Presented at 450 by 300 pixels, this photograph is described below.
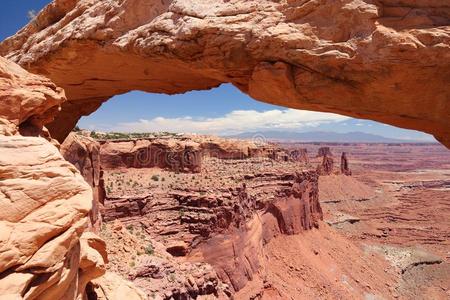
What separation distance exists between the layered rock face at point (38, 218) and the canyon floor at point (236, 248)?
9.26 metres

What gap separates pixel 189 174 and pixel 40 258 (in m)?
27.5

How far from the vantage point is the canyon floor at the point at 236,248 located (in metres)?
17.2

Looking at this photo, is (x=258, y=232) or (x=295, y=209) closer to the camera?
(x=258, y=232)

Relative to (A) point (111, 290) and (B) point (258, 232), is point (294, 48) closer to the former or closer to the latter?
(A) point (111, 290)

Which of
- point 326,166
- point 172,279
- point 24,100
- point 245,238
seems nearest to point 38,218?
point 24,100

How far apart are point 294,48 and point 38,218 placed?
4.48 m

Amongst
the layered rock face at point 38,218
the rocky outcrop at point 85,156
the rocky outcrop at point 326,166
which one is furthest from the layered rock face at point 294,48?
the rocky outcrop at point 326,166

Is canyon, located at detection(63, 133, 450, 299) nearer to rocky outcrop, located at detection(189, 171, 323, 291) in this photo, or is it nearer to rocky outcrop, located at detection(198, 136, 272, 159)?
rocky outcrop, located at detection(189, 171, 323, 291)

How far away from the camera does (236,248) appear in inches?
926

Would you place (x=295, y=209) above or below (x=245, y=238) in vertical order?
below

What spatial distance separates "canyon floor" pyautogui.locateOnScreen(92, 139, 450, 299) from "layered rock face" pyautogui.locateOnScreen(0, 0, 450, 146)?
28.8 feet

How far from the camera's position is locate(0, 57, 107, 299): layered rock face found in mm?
4238

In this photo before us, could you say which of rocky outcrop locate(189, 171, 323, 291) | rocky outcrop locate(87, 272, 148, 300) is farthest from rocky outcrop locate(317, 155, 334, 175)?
rocky outcrop locate(87, 272, 148, 300)

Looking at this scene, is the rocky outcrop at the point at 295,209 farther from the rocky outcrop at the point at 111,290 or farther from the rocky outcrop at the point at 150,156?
the rocky outcrop at the point at 111,290
